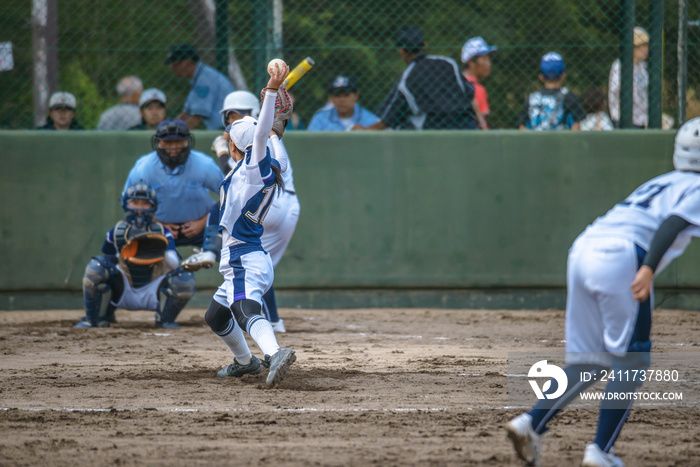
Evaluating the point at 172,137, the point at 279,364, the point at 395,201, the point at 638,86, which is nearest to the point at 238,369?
the point at 279,364

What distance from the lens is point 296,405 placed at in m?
5.04

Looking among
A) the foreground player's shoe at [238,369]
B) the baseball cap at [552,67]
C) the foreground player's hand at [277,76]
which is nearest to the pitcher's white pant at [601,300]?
the foreground player's hand at [277,76]

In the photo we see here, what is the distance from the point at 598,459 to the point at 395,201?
6180 mm

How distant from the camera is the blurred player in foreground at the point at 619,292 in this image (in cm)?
367

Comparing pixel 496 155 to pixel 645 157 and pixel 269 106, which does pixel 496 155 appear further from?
pixel 269 106

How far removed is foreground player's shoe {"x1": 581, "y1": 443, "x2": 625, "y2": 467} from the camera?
12.0ft

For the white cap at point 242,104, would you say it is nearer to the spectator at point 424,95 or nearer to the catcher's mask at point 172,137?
the catcher's mask at point 172,137

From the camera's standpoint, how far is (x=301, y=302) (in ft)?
32.4

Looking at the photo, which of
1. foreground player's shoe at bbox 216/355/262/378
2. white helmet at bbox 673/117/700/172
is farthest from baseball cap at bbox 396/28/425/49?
white helmet at bbox 673/117/700/172

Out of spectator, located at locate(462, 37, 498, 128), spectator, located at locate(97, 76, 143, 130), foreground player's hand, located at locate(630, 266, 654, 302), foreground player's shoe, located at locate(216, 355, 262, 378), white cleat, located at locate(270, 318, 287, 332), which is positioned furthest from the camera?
spectator, located at locate(97, 76, 143, 130)

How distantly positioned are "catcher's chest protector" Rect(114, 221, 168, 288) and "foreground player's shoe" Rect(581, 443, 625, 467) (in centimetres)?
511

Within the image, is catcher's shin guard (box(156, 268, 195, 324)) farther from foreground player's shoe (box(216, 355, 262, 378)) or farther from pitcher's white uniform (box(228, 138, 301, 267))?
foreground player's shoe (box(216, 355, 262, 378))

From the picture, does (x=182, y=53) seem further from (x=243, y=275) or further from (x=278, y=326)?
(x=243, y=275)

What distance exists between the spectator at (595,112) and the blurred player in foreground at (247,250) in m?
5.03
